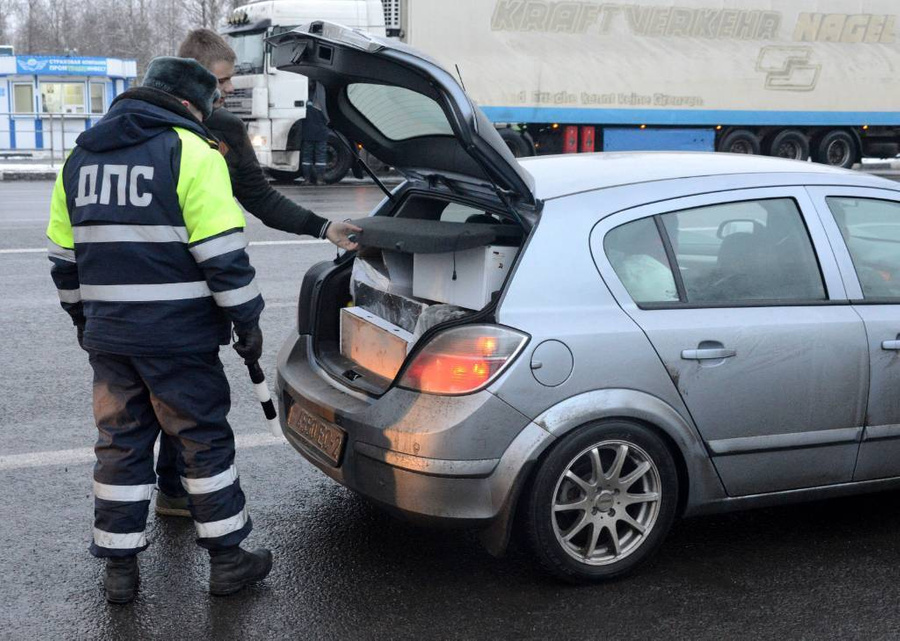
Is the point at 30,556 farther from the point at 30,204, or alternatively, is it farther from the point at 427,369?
the point at 30,204

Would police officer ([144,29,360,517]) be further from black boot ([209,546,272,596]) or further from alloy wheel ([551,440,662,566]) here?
alloy wheel ([551,440,662,566])

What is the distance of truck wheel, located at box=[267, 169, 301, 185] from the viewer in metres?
19.7

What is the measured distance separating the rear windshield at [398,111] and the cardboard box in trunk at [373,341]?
2.31ft

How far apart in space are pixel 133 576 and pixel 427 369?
115 cm

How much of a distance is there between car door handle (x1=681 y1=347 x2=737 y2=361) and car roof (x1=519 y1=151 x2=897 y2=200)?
62 cm

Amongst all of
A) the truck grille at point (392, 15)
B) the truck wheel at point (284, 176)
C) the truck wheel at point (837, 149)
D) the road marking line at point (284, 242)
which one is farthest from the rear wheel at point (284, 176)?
the truck wheel at point (837, 149)

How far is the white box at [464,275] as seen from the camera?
3688 millimetres

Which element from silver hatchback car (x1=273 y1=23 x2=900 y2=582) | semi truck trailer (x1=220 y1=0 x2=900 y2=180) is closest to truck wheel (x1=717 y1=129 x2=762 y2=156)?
semi truck trailer (x1=220 y1=0 x2=900 y2=180)

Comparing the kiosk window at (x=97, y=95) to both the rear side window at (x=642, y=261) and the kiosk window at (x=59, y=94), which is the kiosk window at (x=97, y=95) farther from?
the rear side window at (x=642, y=261)

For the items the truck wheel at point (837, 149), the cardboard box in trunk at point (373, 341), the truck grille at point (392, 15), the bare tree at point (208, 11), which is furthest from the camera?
the bare tree at point (208, 11)

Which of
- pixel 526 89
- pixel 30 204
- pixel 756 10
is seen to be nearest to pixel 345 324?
pixel 30 204

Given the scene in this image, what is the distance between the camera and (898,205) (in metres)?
4.23

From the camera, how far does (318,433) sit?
3908mm

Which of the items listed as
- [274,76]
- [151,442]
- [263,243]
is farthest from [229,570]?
[274,76]
